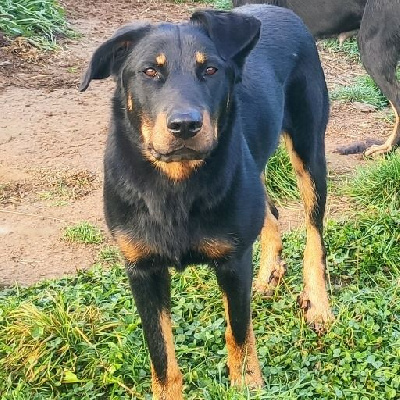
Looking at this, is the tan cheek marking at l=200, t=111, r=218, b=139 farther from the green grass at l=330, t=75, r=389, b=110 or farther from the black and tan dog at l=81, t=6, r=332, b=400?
the green grass at l=330, t=75, r=389, b=110

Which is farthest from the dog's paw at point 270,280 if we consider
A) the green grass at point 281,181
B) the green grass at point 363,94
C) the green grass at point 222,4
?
the green grass at point 222,4

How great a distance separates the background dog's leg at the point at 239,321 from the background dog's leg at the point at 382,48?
3.15 m

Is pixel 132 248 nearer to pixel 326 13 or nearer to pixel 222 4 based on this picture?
pixel 326 13

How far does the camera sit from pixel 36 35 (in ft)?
29.9

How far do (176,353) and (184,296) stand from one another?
501 millimetres

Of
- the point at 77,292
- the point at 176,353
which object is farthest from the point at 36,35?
the point at 176,353

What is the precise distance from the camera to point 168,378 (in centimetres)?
345

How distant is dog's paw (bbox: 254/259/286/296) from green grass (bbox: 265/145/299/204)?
113cm

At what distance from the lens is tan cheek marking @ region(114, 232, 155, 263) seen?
10.6ft

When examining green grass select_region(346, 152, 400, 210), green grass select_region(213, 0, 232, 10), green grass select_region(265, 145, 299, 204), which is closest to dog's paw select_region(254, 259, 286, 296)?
green grass select_region(346, 152, 400, 210)

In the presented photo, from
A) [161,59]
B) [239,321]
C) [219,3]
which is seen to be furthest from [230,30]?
[219,3]

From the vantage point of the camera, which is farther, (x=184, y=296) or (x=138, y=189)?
(x=184, y=296)

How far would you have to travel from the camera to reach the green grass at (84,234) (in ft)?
16.5

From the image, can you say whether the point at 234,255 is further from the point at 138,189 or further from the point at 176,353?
the point at 176,353
